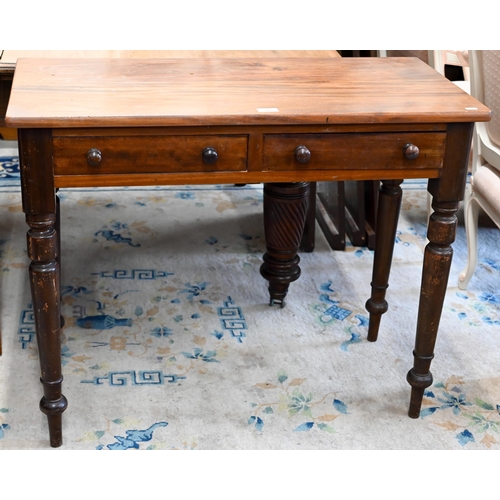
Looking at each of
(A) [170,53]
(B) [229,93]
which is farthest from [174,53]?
(B) [229,93]

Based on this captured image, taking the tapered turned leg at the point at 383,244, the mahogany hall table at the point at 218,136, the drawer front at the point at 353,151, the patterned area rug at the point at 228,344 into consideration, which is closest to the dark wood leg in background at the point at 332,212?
the patterned area rug at the point at 228,344

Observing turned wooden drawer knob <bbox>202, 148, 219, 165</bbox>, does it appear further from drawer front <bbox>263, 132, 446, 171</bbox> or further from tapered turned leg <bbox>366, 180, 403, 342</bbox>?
tapered turned leg <bbox>366, 180, 403, 342</bbox>

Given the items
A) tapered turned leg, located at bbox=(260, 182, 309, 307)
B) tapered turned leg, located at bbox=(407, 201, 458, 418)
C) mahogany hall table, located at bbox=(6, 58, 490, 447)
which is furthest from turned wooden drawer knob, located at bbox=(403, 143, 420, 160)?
tapered turned leg, located at bbox=(260, 182, 309, 307)

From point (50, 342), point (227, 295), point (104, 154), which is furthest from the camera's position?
point (227, 295)

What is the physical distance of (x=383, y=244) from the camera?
7.98 ft

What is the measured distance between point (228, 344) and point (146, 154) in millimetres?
895

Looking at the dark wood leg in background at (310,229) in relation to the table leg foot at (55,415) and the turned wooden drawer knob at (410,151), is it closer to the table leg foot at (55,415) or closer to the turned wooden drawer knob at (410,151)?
the turned wooden drawer knob at (410,151)

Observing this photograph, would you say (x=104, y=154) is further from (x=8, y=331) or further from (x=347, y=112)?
(x=8, y=331)

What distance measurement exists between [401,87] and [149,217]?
1536 mm

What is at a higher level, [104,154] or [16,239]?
[104,154]

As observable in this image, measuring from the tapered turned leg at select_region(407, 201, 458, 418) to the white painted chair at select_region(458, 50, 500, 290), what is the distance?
0.62 m

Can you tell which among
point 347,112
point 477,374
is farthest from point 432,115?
point 477,374

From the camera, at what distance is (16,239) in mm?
3154

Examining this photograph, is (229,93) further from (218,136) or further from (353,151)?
(353,151)
